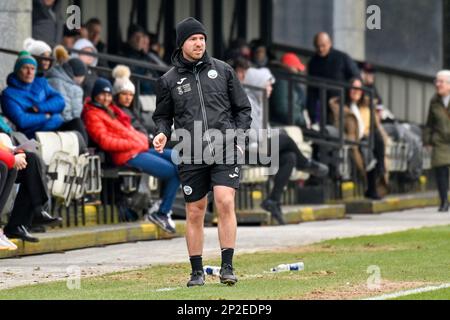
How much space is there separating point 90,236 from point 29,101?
159cm

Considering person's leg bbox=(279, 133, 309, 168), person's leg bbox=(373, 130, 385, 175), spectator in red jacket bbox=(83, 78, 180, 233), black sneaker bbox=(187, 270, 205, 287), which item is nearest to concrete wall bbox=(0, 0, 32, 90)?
spectator in red jacket bbox=(83, 78, 180, 233)

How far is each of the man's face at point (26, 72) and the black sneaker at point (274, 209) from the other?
5.24 metres

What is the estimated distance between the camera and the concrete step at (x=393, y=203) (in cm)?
2753

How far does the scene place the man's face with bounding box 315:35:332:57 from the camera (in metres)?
28.3

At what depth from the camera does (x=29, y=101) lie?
63.7ft

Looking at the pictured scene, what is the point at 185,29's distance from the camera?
1427 centimetres

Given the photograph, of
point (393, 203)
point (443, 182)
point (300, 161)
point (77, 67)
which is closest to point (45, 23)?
point (77, 67)

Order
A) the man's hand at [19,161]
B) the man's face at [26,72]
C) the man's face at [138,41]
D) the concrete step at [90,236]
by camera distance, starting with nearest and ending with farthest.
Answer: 1. the man's hand at [19,161]
2. the concrete step at [90,236]
3. the man's face at [26,72]
4. the man's face at [138,41]

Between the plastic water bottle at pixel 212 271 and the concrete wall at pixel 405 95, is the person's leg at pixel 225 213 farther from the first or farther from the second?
the concrete wall at pixel 405 95

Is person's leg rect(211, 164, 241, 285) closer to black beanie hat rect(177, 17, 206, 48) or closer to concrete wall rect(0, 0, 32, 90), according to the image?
black beanie hat rect(177, 17, 206, 48)

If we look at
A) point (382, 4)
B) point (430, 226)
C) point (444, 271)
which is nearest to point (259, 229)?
point (430, 226)

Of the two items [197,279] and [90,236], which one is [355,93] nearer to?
[90,236]

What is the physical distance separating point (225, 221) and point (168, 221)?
20.7 feet

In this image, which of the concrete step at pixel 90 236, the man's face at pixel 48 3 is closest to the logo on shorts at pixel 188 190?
the concrete step at pixel 90 236
